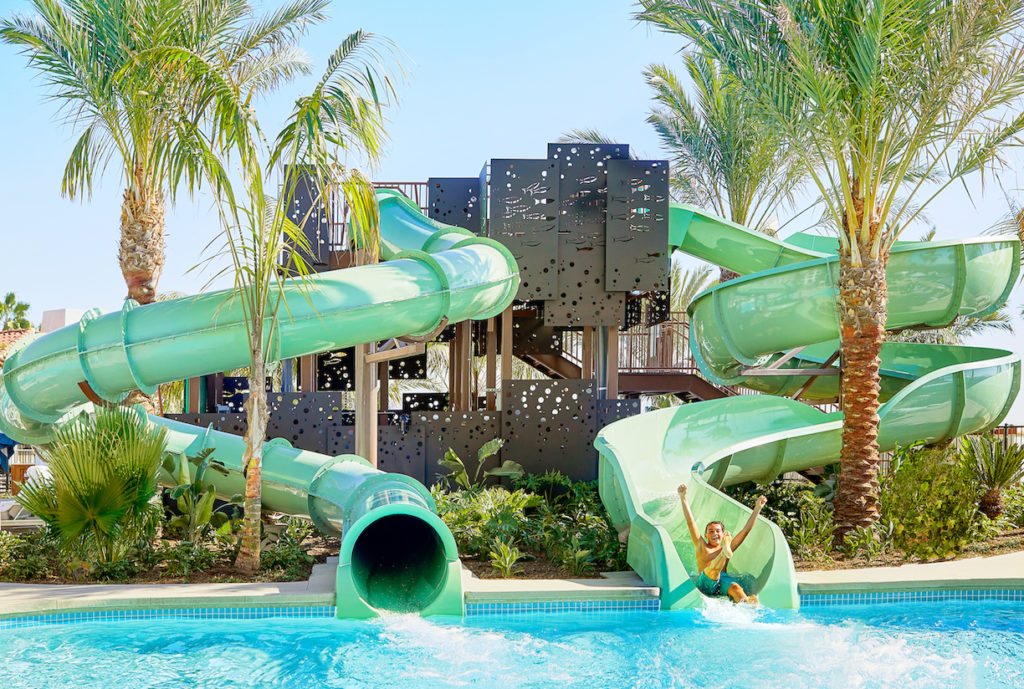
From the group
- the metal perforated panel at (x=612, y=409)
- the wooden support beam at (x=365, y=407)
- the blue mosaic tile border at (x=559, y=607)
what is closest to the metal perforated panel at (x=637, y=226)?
the metal perforated panel at (x=612, y=409)

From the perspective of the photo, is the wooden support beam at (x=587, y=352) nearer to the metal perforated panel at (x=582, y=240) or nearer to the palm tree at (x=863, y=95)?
the metal perforated panel at (x=582, y=240)

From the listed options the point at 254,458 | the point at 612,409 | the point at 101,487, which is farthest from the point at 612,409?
the point at 101,487

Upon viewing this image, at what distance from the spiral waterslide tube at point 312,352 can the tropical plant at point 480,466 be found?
7.30ft

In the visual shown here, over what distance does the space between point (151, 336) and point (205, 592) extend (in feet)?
7.15

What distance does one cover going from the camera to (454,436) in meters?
11.7

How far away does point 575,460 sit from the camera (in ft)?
38.7

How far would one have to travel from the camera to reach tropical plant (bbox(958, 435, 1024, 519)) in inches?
392

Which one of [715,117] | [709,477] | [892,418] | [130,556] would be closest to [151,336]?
[130,556]

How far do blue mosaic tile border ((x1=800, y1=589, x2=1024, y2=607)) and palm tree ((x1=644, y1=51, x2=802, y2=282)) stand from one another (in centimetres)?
924

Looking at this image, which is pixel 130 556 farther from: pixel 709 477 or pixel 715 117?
pixel 715 117

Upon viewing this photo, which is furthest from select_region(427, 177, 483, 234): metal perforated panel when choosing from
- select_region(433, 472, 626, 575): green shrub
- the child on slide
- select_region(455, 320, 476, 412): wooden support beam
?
the child on slide

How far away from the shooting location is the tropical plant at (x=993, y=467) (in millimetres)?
9953

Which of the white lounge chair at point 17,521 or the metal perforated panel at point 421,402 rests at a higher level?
the metal perforated panel at point 421,402

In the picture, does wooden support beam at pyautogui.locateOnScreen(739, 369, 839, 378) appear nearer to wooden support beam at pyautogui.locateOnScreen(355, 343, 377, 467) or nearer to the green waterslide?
the green waterslide
